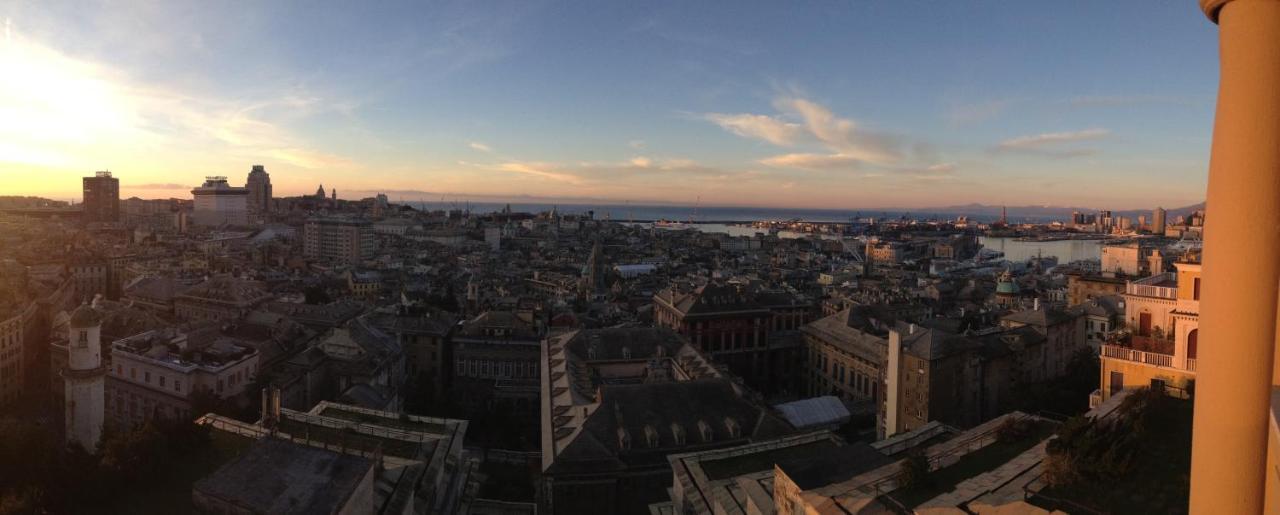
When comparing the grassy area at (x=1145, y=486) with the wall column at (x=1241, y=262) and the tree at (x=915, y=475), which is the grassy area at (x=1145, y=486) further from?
the wall column at (x=1241, y=262)

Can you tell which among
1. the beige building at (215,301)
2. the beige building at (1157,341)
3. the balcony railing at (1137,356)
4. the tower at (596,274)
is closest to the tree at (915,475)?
the beige building at (1157,341)

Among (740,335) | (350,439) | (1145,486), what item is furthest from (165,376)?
(1145,486)

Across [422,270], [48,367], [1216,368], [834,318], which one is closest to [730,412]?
Answer: [1216,368]

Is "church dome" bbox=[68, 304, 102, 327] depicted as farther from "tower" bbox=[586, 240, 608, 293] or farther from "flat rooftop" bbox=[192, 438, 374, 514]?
"tower" bbox=[586, 240, 608, 293]

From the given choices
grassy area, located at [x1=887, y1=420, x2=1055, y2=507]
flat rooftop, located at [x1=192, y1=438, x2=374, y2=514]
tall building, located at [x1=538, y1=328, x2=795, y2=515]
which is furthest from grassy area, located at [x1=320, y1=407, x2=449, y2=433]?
Answer: grassy area, located at [x1=887, y1=420, x2=1055, y2=507]

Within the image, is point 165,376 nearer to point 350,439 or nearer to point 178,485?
point 350,439

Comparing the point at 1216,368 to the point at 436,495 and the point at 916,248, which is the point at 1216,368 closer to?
the point at 436,495

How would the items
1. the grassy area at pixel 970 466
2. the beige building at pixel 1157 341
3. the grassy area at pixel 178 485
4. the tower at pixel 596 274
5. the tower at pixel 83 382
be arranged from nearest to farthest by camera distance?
the grassy area at pixel 970 466, the grassy area at pixel 178 485, the beige building at pixel 1157 341, the tower at pixel 83 382, the tower at pixel 596 274
